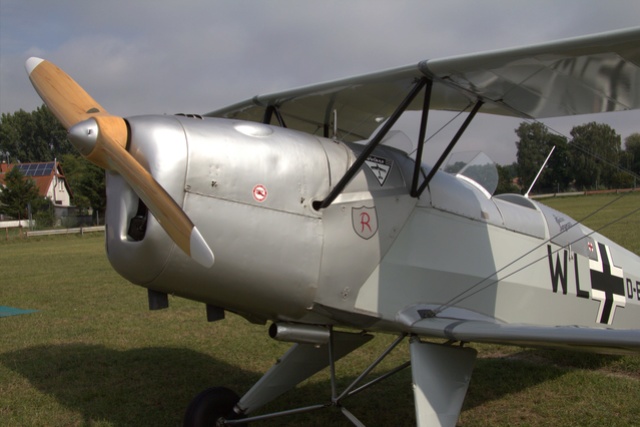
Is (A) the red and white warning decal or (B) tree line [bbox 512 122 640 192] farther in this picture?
(B) tree line [bbox 512 122 640 192]

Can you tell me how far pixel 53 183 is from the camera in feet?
199

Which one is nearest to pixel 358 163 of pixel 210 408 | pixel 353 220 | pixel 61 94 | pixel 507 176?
pixel 353 220

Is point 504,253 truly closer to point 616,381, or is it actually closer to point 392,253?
point 392,253

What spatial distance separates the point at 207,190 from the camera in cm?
334

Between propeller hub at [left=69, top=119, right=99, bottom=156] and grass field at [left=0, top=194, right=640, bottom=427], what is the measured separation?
2.92 metres

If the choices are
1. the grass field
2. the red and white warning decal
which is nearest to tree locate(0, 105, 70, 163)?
the grass field

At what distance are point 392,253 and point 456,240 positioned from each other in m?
0.69

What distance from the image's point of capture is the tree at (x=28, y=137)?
82562mm

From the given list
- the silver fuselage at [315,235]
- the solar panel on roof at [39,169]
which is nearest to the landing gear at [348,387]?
the silver fuselage at [315,235]

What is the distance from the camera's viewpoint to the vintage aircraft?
3.30 meters

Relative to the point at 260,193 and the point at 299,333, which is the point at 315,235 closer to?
the point at 260,193

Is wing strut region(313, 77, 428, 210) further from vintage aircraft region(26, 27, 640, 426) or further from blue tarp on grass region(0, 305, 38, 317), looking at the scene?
blue tarp on grass region(0, 305, 38, 317)

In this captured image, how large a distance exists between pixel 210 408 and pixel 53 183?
6246 centimetres

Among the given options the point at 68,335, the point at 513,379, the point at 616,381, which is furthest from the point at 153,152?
the point at 68,335
